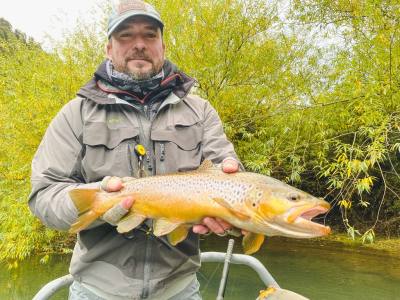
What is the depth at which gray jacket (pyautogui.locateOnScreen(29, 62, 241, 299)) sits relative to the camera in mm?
2426

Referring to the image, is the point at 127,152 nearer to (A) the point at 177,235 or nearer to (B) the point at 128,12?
(A) the point at 177,235

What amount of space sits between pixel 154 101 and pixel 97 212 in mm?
727

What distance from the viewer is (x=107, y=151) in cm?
253

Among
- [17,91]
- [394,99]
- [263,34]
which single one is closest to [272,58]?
[263,34]

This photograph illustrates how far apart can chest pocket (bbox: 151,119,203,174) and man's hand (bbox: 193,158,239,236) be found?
0.27 metres

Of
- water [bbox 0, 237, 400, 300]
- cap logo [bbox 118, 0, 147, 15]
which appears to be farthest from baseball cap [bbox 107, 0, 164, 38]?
water [bbox 0, 237, 400, 300]

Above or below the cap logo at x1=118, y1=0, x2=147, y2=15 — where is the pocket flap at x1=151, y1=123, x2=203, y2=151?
below

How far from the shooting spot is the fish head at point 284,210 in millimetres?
2029

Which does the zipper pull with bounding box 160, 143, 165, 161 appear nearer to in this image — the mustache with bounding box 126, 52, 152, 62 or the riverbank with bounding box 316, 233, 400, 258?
the mustache with bounding box 126, 52, 152, 62

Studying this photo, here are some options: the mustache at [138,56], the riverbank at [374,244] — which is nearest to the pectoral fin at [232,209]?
the mustache at [138,56]

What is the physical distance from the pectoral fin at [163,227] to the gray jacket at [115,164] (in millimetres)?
150

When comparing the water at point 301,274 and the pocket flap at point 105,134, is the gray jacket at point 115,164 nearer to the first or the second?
the pocket flap at point 105,134

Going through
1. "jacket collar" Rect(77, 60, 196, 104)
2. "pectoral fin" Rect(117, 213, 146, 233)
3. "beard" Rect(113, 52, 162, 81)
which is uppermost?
"beard" Rect(113, 52, 162, 81)

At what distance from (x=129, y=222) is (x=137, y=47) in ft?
3.31
